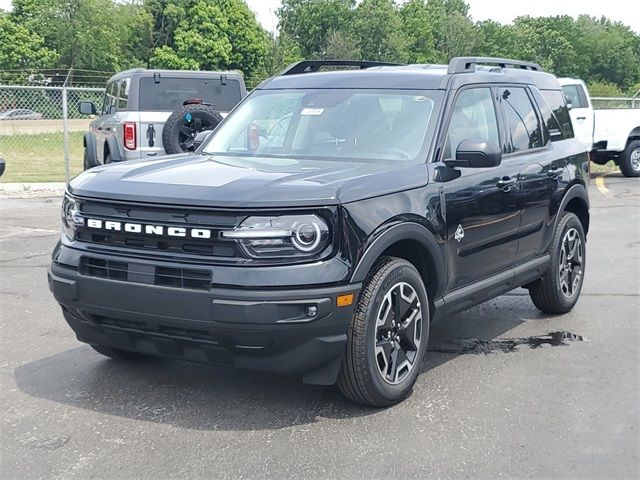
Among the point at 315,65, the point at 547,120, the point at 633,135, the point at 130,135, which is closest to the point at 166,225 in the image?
the point at 315,65

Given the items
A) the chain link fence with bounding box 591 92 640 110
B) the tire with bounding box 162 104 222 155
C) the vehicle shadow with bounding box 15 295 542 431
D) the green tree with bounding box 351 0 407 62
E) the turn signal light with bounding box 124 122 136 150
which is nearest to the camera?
the vehicle shadow with bounding box 15 295 542 431

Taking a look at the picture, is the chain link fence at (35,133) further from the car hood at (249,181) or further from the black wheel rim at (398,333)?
the black wheel rim at (398,333)

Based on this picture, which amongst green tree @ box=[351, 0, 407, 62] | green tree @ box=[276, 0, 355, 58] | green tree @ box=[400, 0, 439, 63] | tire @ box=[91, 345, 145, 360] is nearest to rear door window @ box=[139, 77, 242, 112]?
tire @ box=[91, 345, 145, 360]

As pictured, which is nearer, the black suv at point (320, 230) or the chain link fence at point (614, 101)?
the black suv at point (320, 230)

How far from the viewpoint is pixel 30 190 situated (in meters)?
15.2

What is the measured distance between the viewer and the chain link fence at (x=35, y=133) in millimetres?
17578

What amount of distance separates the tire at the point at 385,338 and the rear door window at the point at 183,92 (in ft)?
28.2

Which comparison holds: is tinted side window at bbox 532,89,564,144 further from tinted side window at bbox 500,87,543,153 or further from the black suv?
the black suv

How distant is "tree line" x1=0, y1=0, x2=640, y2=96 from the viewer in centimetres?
6975

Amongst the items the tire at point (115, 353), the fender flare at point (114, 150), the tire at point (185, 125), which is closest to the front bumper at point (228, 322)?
the tire at point (115, 353)

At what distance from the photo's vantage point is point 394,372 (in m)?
4.39

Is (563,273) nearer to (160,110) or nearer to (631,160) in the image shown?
(160,110)

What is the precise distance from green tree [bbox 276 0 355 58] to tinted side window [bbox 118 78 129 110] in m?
76.5

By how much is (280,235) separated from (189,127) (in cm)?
780
